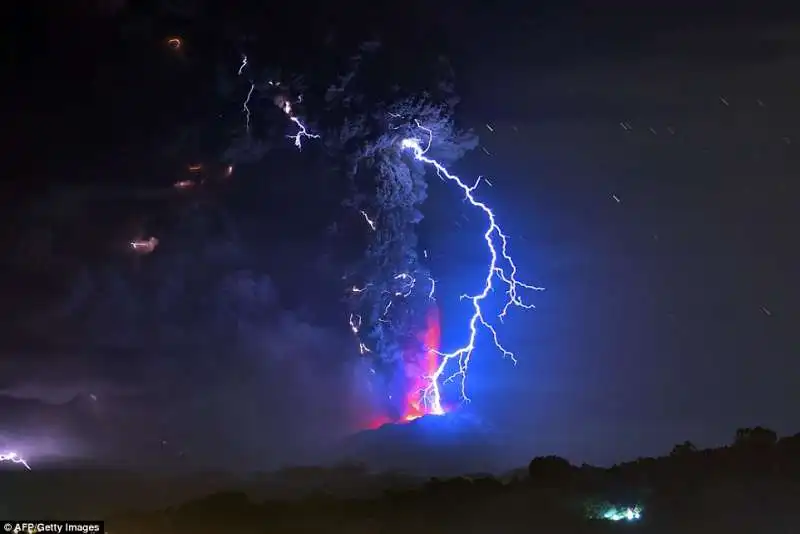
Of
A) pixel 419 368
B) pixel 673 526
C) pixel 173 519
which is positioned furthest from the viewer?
pixel 419 368

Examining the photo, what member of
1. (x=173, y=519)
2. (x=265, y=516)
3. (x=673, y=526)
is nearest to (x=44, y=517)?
(x=173, y=519)

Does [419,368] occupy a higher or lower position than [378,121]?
lower

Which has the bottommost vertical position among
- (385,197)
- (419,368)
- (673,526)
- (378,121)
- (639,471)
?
(673,526)

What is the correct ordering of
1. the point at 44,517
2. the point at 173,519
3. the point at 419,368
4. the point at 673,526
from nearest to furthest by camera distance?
the point at 673,526, the point at 44,517, the point at 173,519, the point at 419,368

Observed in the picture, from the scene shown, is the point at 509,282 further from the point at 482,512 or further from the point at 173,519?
the point at 173,519

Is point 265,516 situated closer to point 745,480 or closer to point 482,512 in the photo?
point 482,512

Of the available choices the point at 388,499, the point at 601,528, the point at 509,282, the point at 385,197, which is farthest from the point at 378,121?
the point at 601,528

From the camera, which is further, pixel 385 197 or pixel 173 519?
pixel 385 197
